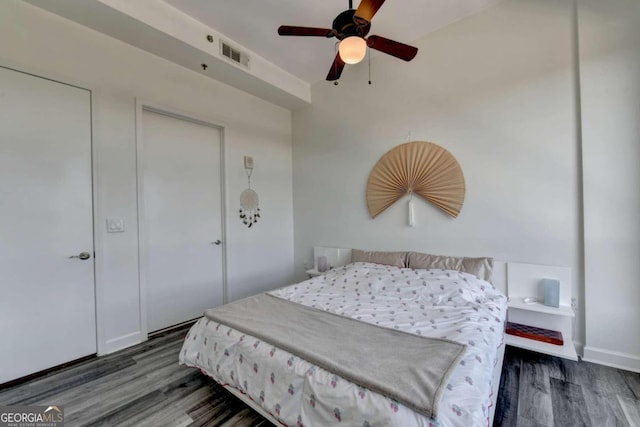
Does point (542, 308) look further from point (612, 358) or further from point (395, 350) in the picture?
point (395, 350)

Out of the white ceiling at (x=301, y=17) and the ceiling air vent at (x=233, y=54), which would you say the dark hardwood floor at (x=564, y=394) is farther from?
the ceiling air vent at (x=233, y=54)

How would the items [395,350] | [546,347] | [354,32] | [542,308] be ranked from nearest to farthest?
1. [395,350]
2. [354,32]
3. [546,347]
4. [542,308]

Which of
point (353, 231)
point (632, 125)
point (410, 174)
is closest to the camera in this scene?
point (632, 125)

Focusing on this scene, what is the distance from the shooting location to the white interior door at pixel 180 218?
2814 millimetres

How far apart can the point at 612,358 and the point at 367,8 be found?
3.06 m

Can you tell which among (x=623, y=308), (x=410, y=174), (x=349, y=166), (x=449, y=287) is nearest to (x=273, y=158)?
(x=349, y=166)

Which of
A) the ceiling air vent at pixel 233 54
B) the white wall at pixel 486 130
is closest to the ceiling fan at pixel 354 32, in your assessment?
the white wall at pixel 486 130

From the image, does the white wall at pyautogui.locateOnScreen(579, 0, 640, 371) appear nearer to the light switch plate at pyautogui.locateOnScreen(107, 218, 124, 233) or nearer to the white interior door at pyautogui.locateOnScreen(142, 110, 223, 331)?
the white interior door at pyautogui.locateOnScreen(142, 110, 223, 331)

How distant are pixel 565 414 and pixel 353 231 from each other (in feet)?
7.81

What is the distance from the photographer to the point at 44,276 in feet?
7.06

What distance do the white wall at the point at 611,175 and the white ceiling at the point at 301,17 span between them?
36.9 inches

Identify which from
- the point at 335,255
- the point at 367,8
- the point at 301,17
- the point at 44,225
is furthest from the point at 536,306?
the point at 44,225

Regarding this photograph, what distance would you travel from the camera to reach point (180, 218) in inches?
120

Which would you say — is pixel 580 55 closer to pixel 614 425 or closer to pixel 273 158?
pixel 614 425
